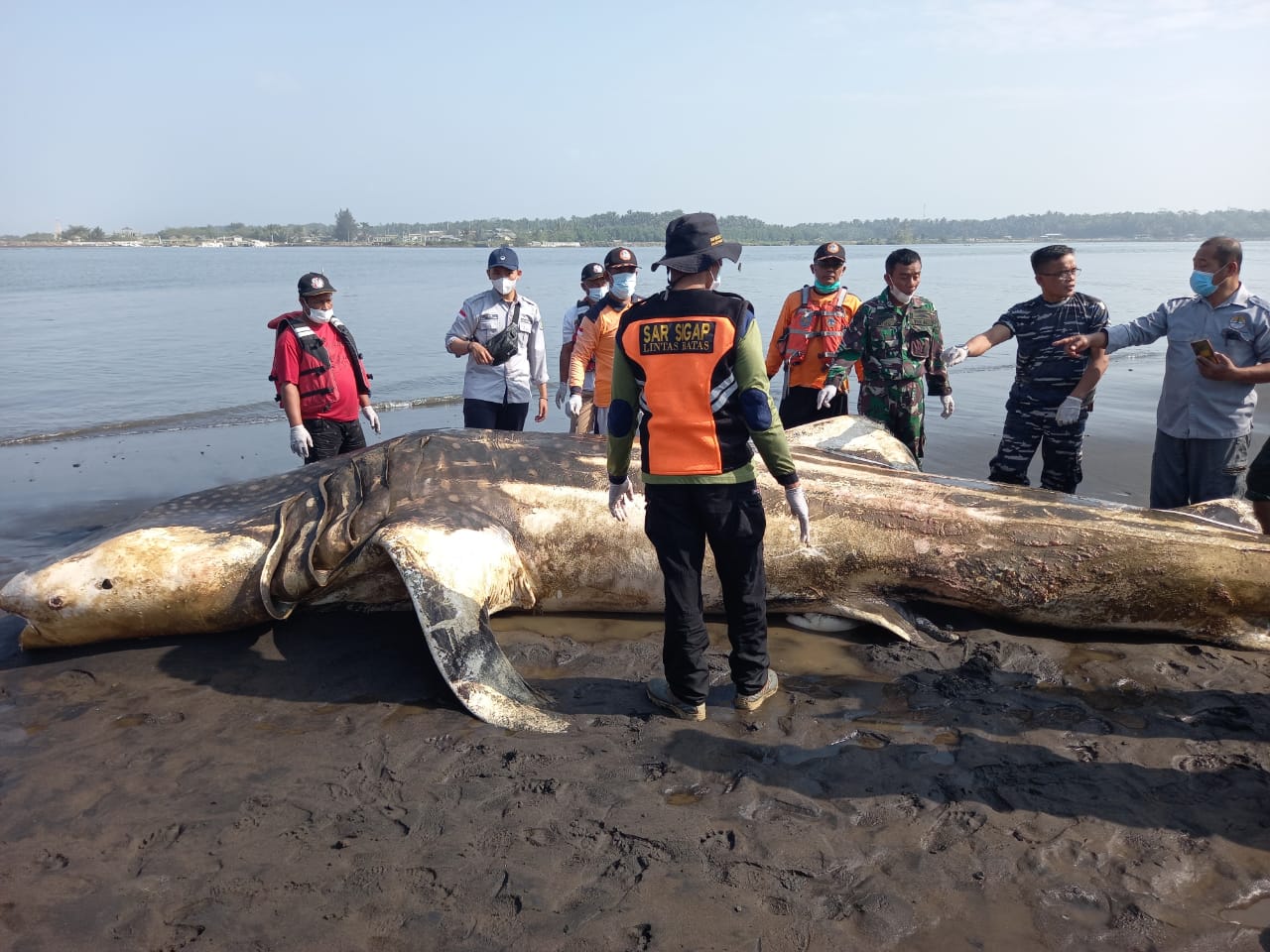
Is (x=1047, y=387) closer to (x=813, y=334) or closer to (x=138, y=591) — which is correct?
(x=813, y=334)

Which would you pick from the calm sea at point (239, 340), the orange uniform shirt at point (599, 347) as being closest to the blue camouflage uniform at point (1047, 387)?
the orange uniform shirt at point (599, 347)

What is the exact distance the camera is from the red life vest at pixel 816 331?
8398 mm

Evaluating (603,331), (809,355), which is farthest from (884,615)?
(603,331)

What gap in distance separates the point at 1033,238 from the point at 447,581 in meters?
193

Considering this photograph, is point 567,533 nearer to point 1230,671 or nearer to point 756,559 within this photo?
point 756,559

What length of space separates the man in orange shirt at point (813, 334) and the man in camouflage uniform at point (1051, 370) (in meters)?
1.35

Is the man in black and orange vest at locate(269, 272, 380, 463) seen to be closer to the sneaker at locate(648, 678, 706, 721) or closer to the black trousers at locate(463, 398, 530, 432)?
the black trousers at locate(463, 398, 530, 432)

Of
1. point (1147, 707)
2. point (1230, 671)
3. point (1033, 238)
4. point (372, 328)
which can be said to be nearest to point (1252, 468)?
point (1230, 671)

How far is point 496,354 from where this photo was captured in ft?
28.6

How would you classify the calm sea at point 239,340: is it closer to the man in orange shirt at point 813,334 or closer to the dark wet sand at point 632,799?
the man in orange shirt at point 813,334

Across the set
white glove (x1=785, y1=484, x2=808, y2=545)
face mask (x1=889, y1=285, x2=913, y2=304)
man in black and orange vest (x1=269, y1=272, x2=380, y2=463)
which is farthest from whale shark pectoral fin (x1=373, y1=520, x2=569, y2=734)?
face mask (x1=889, y1=285, x2=913, y2=304)

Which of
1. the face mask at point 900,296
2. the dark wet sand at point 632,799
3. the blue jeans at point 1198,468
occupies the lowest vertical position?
the dark wet sand at point 632,799

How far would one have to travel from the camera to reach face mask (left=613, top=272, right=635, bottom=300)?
8.79 meters

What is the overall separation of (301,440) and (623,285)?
329 cm
